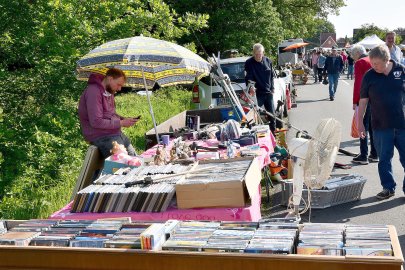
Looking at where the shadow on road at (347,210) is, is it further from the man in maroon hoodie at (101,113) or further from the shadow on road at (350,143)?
the shadow on road at (350,143)

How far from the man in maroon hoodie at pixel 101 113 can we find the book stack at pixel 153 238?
10.9 feet

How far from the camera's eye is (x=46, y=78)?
30.9 feet

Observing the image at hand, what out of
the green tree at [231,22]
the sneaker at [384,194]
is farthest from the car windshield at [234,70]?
the green tree at [231,22]

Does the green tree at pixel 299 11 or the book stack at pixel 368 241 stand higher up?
the green tree at pixel 299 11

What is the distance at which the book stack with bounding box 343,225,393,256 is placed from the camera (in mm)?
3092

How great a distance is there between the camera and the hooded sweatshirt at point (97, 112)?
6543 mm

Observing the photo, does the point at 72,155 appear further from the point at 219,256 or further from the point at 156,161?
the point at 219,256

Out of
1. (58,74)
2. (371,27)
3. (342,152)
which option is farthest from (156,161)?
(371,27)

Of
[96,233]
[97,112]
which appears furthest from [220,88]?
[96,233]

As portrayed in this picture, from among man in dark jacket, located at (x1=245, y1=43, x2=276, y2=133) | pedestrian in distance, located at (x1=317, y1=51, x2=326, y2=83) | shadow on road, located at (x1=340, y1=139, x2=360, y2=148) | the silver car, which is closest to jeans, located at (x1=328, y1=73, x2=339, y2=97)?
the silver car

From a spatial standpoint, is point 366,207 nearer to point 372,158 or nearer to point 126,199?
point 372,158

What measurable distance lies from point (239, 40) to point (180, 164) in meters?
20.9

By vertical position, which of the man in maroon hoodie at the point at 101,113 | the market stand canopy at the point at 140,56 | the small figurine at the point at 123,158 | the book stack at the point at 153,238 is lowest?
the book stack at the point at 153,238

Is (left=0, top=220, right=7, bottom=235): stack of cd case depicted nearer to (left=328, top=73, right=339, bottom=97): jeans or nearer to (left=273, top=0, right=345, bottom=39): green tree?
(left=328, top=73, right=339, bottom=97): jeans
